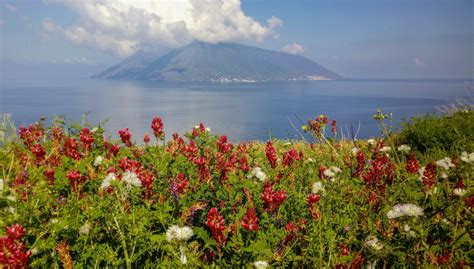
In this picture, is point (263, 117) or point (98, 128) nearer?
point (98, 128)

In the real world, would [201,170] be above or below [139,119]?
above

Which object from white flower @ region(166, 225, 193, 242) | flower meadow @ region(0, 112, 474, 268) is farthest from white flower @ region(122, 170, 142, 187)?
white flower @ region(166, 225, 193, 242)

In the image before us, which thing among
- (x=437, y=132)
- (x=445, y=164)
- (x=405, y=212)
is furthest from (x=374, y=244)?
(x=437, y=132)

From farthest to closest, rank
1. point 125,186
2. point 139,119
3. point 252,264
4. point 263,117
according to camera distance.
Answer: point 263,117 < point 139,119 < point 125,186 < point 252,264

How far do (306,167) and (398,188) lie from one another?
82.9 inches

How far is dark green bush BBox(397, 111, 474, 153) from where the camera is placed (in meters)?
9.66

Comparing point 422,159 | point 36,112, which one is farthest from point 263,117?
point 422,159

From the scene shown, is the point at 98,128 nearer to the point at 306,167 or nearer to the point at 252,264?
the point at 306,167

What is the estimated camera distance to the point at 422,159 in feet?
28.0

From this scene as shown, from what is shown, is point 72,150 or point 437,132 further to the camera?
point 437,132

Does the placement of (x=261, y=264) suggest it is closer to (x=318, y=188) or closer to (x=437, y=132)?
(x=318, y=188)

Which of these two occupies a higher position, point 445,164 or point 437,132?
point 445,164

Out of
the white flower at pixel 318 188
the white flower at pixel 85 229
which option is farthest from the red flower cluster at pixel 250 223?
the white flower at pixel 318 188

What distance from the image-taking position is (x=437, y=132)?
10109 mm
